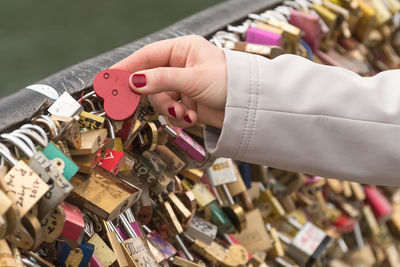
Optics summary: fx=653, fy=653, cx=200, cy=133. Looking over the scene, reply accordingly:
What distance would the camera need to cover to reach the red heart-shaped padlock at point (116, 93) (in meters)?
1.23

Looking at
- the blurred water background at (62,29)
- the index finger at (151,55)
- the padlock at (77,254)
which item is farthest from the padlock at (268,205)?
the blurred water background at (62,29)

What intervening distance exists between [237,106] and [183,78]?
11 cm

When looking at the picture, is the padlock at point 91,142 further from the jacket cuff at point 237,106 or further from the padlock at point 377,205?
the padlock at point 377,205

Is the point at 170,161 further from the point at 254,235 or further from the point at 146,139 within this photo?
the point at 254,235

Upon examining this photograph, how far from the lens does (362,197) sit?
2.32m

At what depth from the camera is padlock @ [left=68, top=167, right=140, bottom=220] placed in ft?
3.69

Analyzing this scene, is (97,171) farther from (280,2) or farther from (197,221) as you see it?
(280,2)

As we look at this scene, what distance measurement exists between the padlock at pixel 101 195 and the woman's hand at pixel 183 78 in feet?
0.61

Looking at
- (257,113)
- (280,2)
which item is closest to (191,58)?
(257,113)

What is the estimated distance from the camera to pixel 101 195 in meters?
1.14

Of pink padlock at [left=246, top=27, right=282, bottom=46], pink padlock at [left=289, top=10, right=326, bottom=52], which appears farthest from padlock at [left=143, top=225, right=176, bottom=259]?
pink padlock at [left=289, top=10, right=326, bottom=52]

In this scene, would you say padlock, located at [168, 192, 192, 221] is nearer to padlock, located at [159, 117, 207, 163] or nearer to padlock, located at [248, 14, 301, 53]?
padlock, located at [159, 117, 207, 163]

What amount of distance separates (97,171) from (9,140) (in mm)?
191

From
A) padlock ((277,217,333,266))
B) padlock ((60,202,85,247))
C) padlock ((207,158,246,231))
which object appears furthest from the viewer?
padlock ((277,217,333,266))
